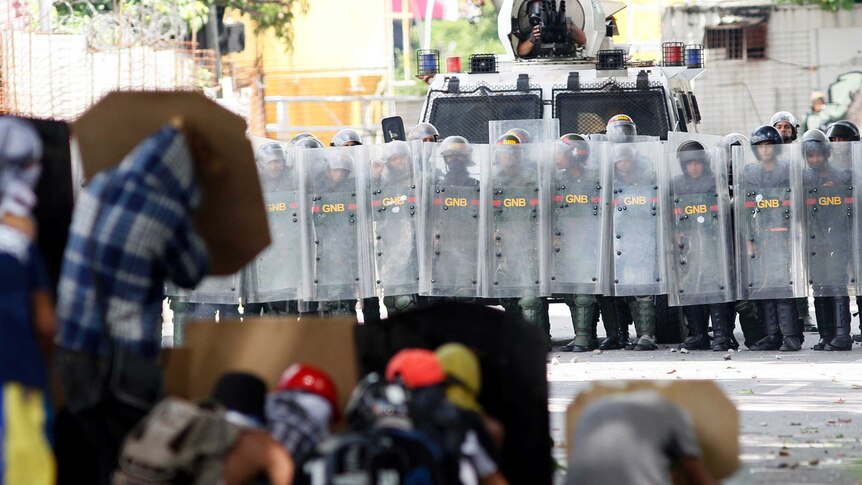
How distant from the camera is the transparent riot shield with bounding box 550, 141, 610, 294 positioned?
15195mm

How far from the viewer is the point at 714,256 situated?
15133 mm

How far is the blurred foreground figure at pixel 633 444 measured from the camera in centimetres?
597

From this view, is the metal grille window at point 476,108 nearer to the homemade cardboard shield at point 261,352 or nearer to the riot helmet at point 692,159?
the riot helmet at point 692,159

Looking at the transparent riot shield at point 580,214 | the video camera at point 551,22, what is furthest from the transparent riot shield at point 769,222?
the video camera at point 551,22

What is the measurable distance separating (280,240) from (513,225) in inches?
75.6

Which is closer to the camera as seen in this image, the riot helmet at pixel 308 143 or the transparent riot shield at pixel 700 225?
the transparent riot shield at pixel 700 225

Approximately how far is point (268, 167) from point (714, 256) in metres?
3.73

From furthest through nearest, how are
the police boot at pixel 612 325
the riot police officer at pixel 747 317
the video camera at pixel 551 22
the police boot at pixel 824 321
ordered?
the video camera at pixel 551 22
the police boot at pixel 612 325
the riot police officer at pixel 747 317
the police boot at pixel 824 321

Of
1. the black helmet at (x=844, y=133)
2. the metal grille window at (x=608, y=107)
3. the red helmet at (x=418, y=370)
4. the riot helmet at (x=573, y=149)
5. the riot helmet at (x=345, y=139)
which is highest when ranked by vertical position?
the metal grille window at (x=608, y=107)

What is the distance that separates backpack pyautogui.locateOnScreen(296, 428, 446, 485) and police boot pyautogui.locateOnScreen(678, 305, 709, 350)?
1002cm

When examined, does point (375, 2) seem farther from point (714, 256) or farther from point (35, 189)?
point (35, 189)

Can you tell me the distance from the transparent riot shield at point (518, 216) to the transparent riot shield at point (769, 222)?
1588mm

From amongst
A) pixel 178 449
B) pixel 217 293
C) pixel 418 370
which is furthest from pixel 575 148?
pixel 178 449

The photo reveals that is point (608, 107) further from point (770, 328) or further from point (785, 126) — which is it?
point (770, 328)
